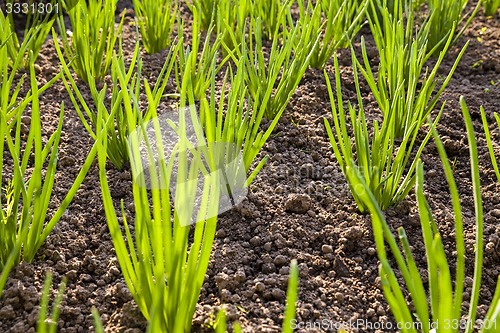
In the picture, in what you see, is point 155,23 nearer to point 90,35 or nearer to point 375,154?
point 90,35

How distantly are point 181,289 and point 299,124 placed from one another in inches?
35.3

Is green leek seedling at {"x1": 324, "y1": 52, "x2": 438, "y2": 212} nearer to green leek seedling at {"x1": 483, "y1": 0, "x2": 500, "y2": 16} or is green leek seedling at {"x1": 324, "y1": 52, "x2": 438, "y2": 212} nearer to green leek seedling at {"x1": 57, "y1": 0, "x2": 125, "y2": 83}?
green leek seedling at {"x1": 57, "y1": 0, "x2": 125, "y2": 83}

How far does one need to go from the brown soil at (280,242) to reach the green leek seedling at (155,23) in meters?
0.41

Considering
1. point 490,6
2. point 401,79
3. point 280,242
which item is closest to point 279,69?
point 401,79

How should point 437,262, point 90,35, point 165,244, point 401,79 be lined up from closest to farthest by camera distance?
point 437,262 < point 165,244 < point 401,79 < point 90,35

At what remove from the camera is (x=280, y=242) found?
1389 millimetres

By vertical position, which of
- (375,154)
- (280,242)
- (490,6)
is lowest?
(280,242)

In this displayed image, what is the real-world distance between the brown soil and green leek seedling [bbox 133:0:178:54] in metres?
0.41

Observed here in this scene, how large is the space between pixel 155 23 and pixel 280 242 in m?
1.05

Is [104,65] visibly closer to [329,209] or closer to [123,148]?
[123,148]

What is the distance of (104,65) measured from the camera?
79.8 inches

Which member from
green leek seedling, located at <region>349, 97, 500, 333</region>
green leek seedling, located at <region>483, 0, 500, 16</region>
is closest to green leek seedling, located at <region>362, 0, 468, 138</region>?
green leek seedling, located at <region>349, 97, 500, 333</region>

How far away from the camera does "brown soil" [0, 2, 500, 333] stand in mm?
1218

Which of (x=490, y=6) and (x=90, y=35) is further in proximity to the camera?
(x=490, y=6)
